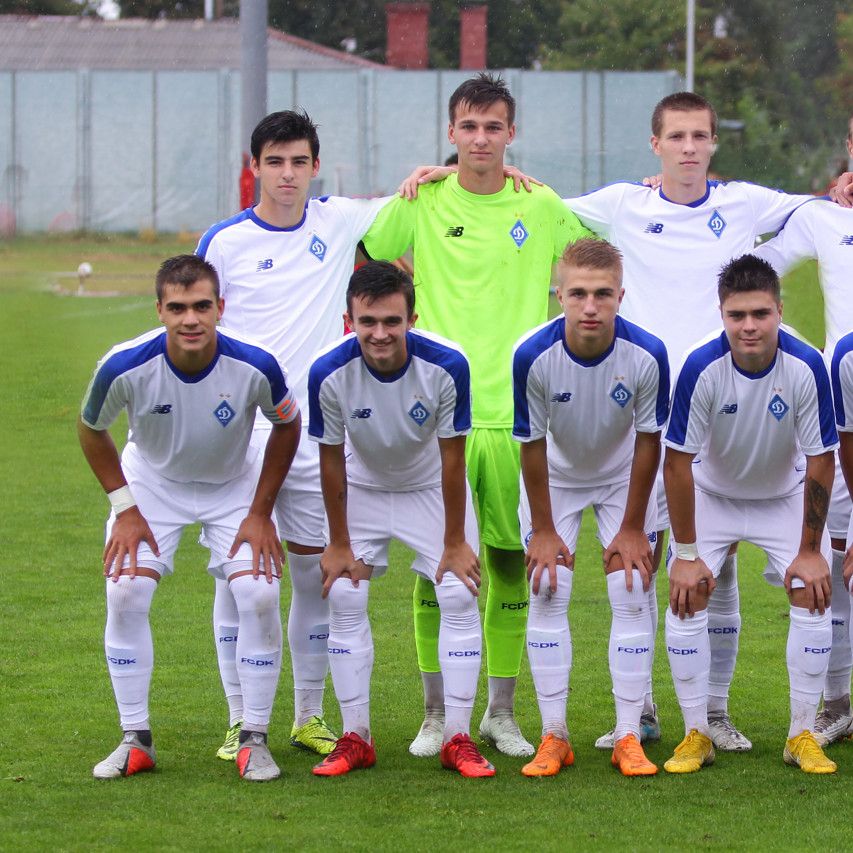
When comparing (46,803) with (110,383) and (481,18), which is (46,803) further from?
(481,18)

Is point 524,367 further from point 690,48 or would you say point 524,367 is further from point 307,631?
point 690,48

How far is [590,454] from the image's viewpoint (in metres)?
4.97

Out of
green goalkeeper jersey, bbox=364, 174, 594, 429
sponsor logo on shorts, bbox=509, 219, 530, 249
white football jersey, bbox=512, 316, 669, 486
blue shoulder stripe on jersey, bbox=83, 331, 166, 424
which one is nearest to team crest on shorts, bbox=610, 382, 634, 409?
white football jersey, bbox=512, 316, 669, 486

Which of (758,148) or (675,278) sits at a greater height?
(758,148)

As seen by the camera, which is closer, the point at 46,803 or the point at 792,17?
the point at 46,803

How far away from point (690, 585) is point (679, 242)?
129cm

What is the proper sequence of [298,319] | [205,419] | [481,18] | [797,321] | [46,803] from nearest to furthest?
[46,803] < [205,419] < [298,319] < [797,321] < [481,18]

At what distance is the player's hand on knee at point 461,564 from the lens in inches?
191

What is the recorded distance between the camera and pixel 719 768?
4.91 m

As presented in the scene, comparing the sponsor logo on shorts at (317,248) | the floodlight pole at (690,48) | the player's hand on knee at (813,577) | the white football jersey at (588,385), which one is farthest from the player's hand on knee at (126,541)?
the floodlight pole at (690,48)

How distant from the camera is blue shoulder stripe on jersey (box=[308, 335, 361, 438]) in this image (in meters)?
4.82

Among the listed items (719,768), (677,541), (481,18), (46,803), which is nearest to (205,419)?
(46,803)

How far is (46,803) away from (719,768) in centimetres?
214

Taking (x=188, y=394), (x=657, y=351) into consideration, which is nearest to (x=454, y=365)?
(x=657, y=351)
